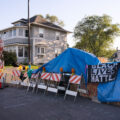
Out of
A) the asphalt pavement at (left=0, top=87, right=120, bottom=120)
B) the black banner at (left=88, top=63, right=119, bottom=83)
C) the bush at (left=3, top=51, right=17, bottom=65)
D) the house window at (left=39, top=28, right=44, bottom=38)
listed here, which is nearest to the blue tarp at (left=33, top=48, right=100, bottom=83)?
the black banner at (left=88, top=63, right=119, bottom=83)

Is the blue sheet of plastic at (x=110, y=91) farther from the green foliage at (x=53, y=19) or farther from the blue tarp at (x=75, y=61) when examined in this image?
the green foliage at (x=53, y=19)

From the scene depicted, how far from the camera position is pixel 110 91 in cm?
643

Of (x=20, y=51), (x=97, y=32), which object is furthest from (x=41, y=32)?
(x=97, y=32)

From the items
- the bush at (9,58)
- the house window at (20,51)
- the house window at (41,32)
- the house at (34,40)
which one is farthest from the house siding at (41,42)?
the bush at (9,58)

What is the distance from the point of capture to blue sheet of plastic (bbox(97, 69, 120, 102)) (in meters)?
6.21

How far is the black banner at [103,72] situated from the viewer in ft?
21.4

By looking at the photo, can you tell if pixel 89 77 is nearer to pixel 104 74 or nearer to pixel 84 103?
pixel 104 74

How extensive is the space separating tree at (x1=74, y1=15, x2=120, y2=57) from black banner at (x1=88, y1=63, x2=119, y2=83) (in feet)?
90.9

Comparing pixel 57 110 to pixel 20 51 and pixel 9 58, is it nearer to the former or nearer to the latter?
pixel 9 58

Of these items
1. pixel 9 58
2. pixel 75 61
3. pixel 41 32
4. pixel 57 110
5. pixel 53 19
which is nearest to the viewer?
pixel 57 110

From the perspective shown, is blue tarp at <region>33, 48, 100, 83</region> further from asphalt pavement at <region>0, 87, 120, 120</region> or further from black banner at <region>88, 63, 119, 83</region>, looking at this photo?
asphalt pavement at <region>0, 87, 120, 120</region>

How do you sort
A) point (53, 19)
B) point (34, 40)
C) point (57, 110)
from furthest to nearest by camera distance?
point (53, 19) < point (34, 40) < point (57, 110)

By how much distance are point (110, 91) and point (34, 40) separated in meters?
22.7

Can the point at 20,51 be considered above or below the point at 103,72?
above
